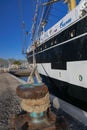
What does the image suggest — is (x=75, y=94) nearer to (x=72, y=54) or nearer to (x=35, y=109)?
(x=72, y=54)

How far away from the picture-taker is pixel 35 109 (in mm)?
2043

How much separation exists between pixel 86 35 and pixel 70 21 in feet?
5.60

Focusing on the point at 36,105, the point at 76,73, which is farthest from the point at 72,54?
the point at 36,105

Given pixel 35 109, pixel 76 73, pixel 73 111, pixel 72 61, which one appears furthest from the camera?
pixel 72 61

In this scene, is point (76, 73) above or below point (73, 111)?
above

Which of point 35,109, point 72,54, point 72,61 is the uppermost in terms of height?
point 72,54

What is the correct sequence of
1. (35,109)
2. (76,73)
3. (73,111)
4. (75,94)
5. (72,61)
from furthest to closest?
(75,94), (72,61), (76,73), (73,111), (35,109)

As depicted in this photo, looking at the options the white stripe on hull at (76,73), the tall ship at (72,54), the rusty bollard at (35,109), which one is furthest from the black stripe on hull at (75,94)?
the rusty bollard at (35,109)

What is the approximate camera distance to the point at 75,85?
23.0 feet

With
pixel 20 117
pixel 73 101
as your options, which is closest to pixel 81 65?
pixel 73 101

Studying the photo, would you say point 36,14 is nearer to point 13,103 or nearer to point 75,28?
point 75,28

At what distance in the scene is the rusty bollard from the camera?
2025 millimetres

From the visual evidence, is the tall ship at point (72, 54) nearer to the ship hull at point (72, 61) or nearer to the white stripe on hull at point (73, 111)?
the ship hull at point (72, 61)

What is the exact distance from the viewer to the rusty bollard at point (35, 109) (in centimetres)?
203
